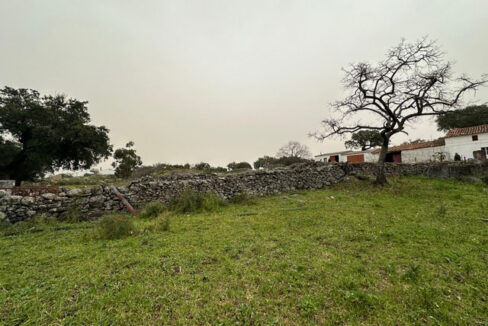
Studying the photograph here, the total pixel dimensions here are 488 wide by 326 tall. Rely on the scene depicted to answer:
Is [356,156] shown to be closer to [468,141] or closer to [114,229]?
[468,141]

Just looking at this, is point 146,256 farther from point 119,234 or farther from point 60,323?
point 119,234

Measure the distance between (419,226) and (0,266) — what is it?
8.70 meters

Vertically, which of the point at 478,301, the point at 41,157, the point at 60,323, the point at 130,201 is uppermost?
the point at 41,157

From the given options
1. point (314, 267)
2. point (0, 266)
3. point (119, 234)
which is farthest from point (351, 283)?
point (0, 266)

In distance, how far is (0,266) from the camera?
318 centimetres

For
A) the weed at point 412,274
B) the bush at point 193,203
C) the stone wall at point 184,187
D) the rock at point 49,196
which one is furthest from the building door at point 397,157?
the rock at point 49,196

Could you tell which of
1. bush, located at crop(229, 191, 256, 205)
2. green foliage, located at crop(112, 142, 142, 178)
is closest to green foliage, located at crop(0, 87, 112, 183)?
green foliage, located at crop(112, 142, 142, 178)

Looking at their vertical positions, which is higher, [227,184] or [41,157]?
[41,157]

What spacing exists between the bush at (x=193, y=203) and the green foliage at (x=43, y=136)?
15778 mm

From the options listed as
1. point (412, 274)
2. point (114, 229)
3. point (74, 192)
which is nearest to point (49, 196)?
point (74, 192)

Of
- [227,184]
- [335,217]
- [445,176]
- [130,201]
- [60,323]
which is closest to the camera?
[60,323]

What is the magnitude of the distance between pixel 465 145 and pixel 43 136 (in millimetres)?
47350

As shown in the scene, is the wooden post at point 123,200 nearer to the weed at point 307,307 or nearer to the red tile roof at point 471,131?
the weed at point 307,307

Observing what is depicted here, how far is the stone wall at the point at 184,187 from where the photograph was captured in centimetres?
605
